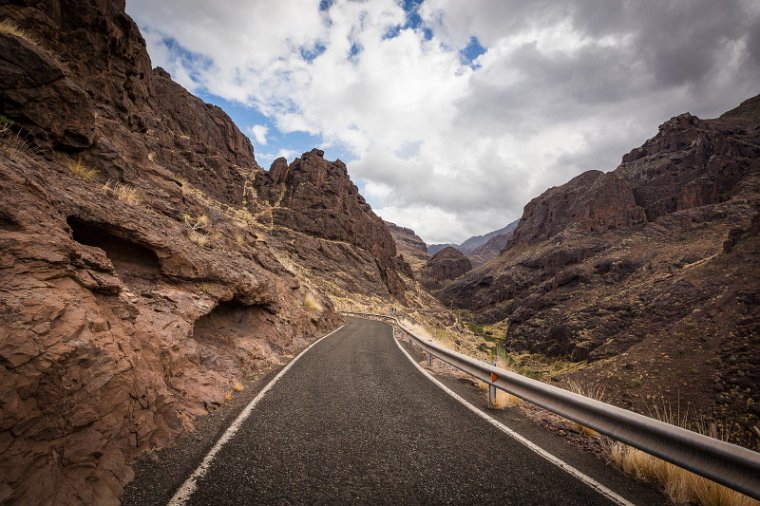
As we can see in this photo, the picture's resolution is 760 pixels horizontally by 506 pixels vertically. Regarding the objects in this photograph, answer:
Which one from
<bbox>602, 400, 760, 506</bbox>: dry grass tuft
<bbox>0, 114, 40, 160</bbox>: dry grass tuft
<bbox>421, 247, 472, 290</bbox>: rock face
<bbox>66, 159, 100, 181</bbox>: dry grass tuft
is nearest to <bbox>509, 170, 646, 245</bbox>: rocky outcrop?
<bbox>421, 247, 472, 290</bbox>: rock face

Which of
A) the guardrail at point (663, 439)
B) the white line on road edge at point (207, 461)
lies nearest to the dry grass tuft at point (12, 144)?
the white line on road edge at point (207, 461)

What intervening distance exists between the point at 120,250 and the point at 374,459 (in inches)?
264

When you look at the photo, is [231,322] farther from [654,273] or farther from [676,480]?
[654,273]

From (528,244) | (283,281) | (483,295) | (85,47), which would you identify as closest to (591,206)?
(528,244)

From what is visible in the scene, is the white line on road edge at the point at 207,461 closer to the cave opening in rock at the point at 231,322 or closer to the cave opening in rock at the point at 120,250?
the cave opening in rock at the point at 231,322

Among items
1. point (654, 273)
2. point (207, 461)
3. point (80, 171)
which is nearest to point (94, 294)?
point (207, 461)

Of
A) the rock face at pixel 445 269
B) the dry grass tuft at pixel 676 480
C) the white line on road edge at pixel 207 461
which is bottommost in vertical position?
the white line on road edge at pixel 207 461

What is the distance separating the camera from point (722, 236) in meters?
52.1

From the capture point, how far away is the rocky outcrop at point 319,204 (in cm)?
6744

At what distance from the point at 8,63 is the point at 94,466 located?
8.88m

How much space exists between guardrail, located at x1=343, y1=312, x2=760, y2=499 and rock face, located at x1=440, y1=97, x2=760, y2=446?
1158cm

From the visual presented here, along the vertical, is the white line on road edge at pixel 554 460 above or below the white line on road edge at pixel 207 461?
above

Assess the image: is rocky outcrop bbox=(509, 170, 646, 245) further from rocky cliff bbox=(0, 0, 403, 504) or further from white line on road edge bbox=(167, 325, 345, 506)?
white line on road edge bbox=(167, 325, 345, 506)

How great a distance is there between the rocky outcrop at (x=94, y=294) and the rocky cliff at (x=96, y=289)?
0.8 inches
